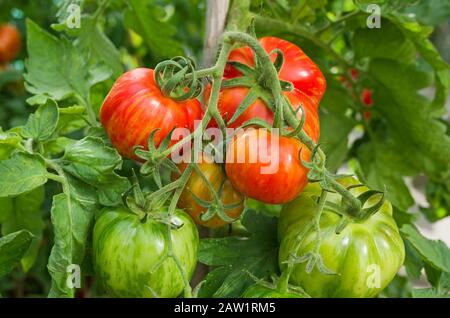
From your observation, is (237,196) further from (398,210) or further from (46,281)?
(46,281)

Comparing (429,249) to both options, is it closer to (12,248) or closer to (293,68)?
(293,68)

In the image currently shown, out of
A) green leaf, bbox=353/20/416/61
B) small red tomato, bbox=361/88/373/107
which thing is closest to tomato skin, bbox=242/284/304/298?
green leaf, bbox=353/20/416/61

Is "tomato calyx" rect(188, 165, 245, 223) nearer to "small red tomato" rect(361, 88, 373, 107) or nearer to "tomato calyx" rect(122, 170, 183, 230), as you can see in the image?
"tomato calyx" rect(122, 170, 183, 230)

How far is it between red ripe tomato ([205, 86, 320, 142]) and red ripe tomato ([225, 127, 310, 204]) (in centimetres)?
3

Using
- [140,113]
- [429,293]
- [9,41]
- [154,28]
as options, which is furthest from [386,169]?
[9,41]

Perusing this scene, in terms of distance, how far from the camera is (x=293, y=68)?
0.82 m

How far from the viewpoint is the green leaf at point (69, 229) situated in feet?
2.31

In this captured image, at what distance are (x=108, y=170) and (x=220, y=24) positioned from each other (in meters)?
0.26

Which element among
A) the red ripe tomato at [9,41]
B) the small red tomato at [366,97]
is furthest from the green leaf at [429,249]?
the red ripe tomato at [9,41]

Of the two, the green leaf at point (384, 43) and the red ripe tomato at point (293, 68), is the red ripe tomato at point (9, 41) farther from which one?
the red ripe tomato at point (293, 68)

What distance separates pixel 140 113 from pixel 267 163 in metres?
0.15

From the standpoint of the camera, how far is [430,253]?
858 mm

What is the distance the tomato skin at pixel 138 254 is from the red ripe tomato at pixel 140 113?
8cm

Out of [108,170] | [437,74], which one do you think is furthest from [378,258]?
[437,74]
